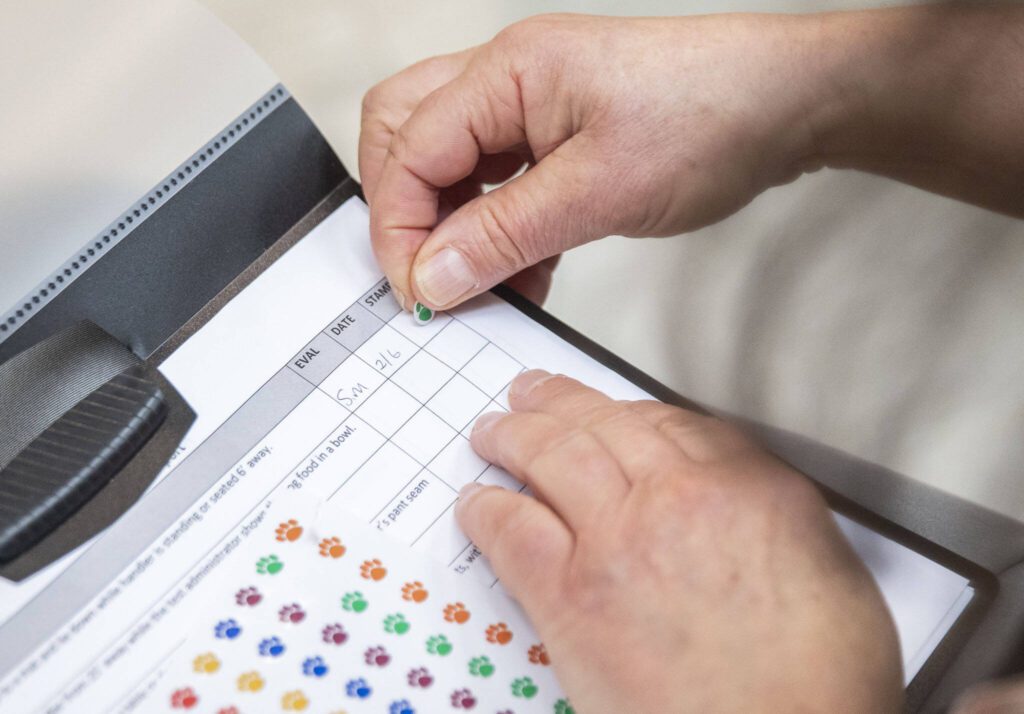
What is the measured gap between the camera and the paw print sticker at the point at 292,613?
45 centimetres

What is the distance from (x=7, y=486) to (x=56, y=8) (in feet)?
1.19

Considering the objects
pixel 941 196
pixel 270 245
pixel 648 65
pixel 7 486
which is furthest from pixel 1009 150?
pixel 7 486

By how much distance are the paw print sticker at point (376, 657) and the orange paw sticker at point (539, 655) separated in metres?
0.07

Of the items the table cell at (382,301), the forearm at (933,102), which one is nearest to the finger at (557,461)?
the table cell at (382,301)

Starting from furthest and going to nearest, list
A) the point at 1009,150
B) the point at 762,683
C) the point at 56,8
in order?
the point at 56,8 < the point at 1009,150 < the point at 762,683

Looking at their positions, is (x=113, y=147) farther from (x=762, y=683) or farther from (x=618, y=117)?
(x=762, y=683)

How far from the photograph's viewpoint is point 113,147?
56cm

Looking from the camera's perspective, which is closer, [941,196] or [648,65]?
[941,196]

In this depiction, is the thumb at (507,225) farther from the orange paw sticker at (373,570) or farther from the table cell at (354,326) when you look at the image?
the orange paw sticker at (373,570)

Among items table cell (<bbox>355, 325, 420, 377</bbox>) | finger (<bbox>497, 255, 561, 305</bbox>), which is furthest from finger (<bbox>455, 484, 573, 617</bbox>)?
finger (<bbox>497, 255, 561, 305</bbox>)

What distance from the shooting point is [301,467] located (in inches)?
19.3

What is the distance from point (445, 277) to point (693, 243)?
18cm

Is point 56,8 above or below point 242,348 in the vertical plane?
above

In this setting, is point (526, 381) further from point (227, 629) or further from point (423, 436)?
point (227, 629)
